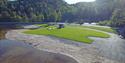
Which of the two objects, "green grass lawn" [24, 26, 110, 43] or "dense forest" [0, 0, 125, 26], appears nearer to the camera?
"green grass lawn" [24, 26, 110, 43]

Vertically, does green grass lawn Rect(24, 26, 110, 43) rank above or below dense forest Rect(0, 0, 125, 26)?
below

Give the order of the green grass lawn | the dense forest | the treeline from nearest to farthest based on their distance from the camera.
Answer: the green grass lawn < the dense forest < the treeline

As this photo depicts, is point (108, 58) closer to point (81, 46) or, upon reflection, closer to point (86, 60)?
point (86, 60)

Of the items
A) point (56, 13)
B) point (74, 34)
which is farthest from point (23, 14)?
point (74, 34)

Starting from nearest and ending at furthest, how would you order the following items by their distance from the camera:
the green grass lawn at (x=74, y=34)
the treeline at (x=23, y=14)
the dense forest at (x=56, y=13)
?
the green grass lawn at (x=74, y=34) < the dense forest at (x=56, y=13) < the treeline at (x=23, y=14)

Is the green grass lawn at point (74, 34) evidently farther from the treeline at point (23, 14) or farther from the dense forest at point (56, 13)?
the treeline at point (23, 14)

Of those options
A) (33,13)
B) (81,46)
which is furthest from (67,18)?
(81,46)

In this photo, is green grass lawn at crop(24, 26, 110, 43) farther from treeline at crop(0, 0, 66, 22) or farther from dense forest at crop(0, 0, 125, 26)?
treeline at crop(0, 0, 66, 22)

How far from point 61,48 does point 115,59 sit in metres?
9.46

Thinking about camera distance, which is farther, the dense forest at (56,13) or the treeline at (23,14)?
the treeline at (23,14)

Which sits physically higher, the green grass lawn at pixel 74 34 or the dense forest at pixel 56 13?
the dense forest at pixel 56 13

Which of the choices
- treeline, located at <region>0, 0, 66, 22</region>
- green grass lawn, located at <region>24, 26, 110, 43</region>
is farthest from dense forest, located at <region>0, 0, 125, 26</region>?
green grass lawn, located at <region>24, 26, 110, 43</region>

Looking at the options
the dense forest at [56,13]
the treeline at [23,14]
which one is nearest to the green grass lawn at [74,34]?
the dense forest at [56,13]

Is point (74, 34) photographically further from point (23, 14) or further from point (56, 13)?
point (56, 13)
